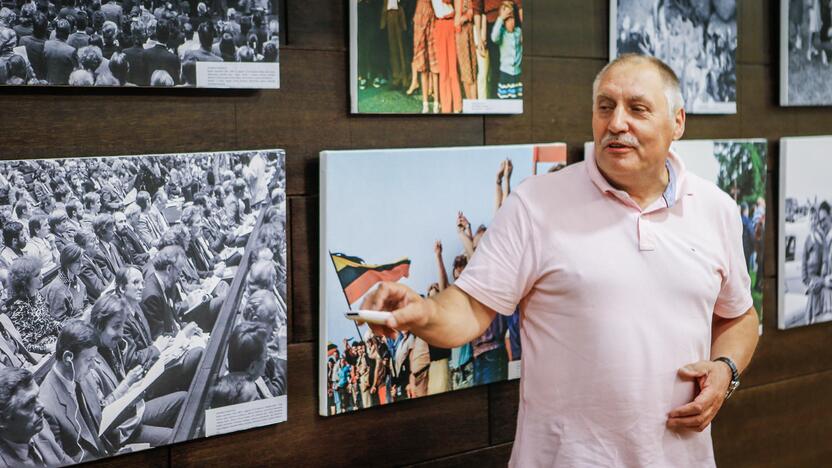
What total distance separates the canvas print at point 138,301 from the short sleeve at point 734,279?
969 mm

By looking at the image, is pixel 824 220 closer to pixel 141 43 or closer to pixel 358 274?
pixel 358 274

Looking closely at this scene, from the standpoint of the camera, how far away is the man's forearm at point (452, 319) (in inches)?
79.2

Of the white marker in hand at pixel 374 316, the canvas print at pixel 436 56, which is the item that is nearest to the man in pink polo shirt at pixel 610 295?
the white marker in hand at pixel 374 316

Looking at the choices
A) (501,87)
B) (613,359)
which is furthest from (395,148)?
(613,359)

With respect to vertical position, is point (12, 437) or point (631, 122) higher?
point (631, 122)

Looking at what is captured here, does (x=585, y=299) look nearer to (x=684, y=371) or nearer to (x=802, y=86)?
(x=684, y=371)

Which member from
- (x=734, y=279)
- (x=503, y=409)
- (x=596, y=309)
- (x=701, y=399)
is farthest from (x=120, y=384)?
(x=734, y=279)

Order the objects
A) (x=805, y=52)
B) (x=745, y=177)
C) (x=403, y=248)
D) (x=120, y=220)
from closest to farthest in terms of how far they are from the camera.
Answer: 1. (x=120, y=220)
2. (x=403, y=248)
3. (x=745, y=177)
4. (x=805, y=52)

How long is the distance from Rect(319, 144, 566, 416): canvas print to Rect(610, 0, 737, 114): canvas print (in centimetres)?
45

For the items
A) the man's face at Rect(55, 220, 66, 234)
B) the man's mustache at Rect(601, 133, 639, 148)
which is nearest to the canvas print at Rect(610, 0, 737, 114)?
the man's mustache at Rect(601, 133, 639, 148)

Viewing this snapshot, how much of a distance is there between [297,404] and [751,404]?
63.6 inches

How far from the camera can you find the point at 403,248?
2.45m

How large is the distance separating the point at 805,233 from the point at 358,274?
1657 mm

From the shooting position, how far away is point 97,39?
6.49ft
